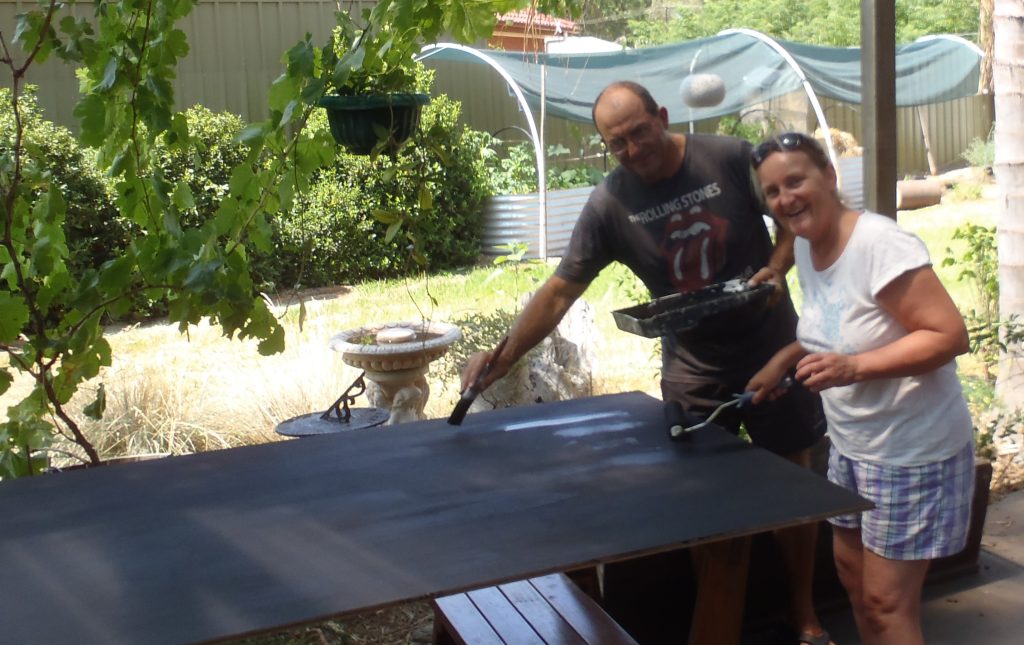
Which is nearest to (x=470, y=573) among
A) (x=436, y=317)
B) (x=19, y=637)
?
(x=19, y=637)

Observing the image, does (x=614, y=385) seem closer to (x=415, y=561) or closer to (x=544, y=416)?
(x=544, y=416)

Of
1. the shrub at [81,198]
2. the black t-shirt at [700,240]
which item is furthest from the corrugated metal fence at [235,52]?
the black t-shirt at [700,240]

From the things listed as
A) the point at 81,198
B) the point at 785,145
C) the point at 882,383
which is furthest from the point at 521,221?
the point at 882,383

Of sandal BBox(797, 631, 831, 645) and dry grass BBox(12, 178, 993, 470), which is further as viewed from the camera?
dry grass BBox(12, 178, 993, 470)

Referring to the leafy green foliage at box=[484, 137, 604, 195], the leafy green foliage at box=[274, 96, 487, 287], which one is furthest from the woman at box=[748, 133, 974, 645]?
the leafy green foliage at box=[484, 137, 604, 195]

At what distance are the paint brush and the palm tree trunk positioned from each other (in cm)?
290

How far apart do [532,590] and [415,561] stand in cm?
104

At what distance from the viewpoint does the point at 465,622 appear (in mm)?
2760

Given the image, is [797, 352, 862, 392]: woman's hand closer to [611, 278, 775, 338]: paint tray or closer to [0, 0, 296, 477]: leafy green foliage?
[611, 278, 775, 338]: paint tray

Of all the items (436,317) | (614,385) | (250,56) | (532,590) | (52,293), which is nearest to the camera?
(532,590)

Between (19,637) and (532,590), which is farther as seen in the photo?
(532,590)

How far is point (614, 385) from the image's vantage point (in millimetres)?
6465

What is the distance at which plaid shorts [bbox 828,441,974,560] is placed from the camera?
7.96 ft

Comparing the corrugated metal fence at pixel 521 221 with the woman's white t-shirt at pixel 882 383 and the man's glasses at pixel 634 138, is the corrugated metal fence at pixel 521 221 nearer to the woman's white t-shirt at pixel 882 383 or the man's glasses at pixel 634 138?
the man's glasses at pixel 634 138
